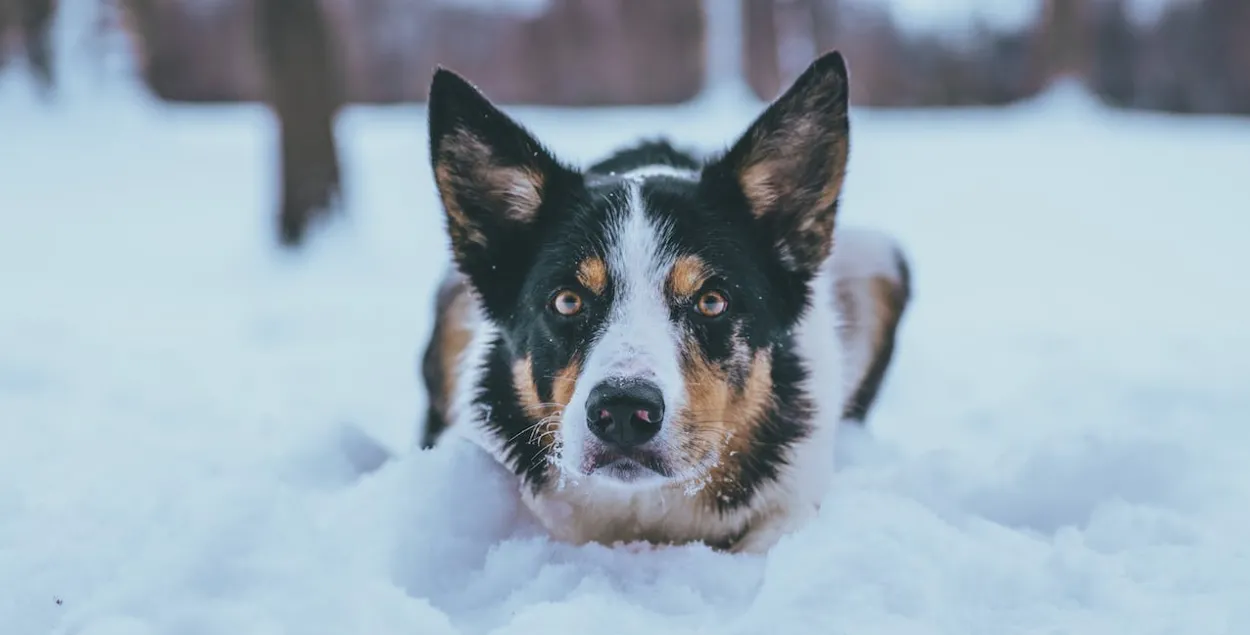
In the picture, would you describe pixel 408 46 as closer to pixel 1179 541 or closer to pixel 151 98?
pixel 151 98

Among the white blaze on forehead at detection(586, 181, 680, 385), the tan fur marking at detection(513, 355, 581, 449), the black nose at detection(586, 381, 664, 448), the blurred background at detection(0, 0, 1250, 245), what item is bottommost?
the blurred background at detection(0, 0, 1250, 245)

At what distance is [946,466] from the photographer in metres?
2.79

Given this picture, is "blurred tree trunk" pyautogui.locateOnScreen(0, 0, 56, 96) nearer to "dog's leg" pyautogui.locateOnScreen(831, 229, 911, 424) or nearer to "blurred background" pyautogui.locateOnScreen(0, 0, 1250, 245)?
"blurred background" pyautogui.locateOnScreen(0, 0, 1250, 245)

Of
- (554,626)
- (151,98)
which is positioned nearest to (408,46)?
(151,98)

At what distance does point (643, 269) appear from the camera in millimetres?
2535

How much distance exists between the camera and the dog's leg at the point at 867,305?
12.0ft

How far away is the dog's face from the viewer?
2338mm

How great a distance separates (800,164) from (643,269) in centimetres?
59

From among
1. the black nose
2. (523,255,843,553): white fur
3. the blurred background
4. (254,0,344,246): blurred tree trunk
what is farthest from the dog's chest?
the blurred background

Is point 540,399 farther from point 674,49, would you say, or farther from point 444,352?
point 674,49

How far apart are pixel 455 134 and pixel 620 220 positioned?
0.52 metres

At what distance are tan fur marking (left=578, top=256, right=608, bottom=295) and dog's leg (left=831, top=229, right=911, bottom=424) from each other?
1.30 metres

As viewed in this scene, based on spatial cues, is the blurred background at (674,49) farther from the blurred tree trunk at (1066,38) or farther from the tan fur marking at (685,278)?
the tan fur marking at (685,278)

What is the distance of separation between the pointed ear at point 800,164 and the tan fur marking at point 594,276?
1.69 ft
